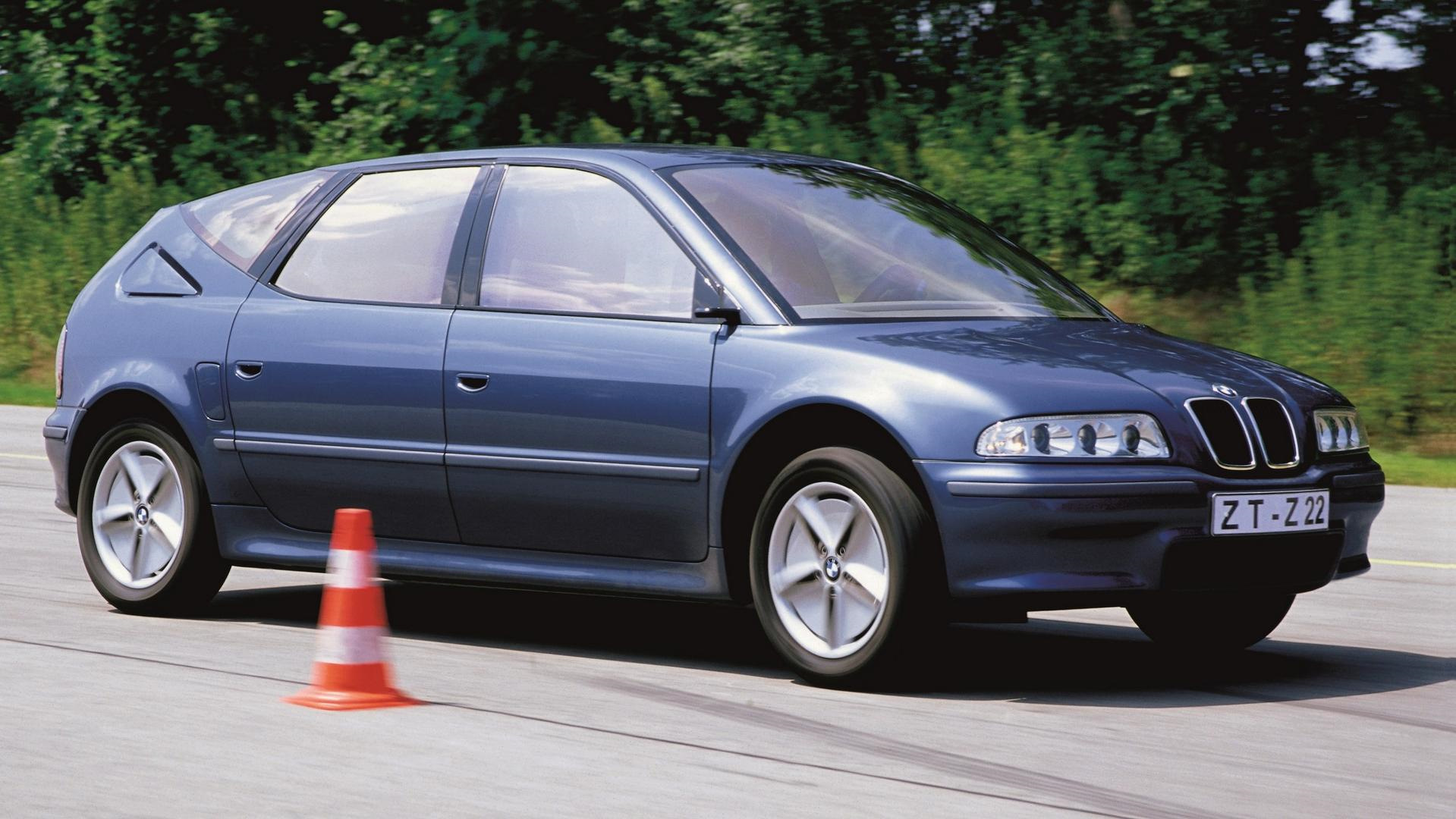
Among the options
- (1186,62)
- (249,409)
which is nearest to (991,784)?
(249,409)

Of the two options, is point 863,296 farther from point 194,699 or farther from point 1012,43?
point 1012,43

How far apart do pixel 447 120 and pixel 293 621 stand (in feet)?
51.8

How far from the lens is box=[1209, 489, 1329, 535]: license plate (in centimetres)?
580

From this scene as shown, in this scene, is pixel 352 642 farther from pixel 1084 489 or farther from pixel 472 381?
pixel 1084 489

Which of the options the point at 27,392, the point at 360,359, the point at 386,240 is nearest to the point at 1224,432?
the point at 360,359

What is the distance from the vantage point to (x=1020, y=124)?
58.7ft

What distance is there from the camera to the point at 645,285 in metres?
6.61

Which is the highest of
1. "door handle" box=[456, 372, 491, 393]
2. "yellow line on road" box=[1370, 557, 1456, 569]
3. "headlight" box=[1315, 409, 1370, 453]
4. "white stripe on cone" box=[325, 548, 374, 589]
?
"door handle" box=[456, 372, 491, 393]

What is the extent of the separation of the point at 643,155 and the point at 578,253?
17.4 inches

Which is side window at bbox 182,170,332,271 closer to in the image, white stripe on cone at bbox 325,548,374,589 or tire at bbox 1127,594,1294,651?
white stripe on cone at bbox 325,548,374,589

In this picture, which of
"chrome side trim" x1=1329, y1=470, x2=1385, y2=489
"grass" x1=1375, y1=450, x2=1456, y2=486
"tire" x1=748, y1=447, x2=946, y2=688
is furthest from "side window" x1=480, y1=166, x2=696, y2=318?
"grass" x1=1375, y1=450, x2=1456, y2=486

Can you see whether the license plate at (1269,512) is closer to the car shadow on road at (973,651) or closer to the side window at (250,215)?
the car shadow on road at (973,651)

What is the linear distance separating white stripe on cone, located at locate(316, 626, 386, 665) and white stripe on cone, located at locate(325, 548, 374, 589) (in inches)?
4.6

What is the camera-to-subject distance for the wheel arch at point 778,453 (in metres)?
6.03
